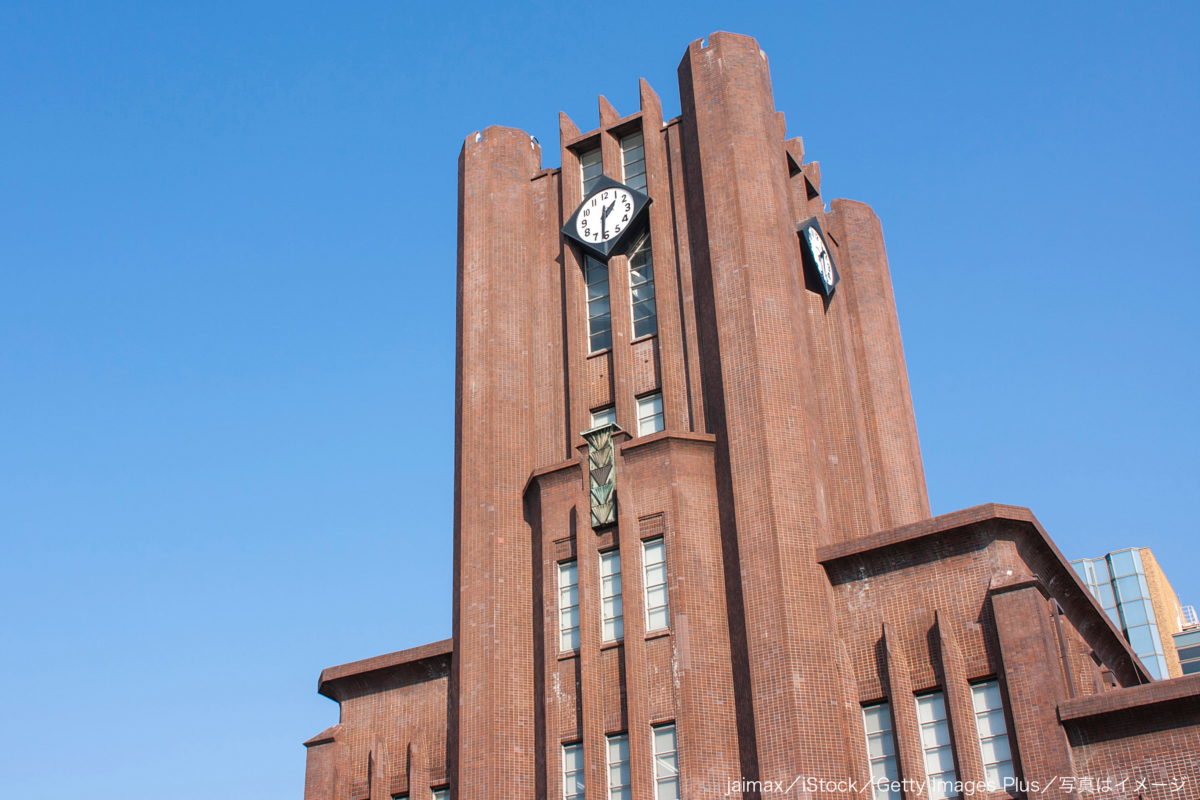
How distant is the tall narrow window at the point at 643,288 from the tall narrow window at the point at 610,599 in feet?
19.9

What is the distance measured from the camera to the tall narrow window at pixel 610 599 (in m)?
30.2

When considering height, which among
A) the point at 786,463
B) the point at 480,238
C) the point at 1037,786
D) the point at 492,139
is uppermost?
the point at 492,139

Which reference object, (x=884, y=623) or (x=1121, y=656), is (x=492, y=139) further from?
(x=1121, y=656)

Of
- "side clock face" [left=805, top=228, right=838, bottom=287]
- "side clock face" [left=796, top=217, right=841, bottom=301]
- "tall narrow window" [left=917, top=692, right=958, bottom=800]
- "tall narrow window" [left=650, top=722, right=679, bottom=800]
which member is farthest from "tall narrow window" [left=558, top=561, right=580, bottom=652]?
"side clock face" [left=805, top=228, right=838, bottom=287]

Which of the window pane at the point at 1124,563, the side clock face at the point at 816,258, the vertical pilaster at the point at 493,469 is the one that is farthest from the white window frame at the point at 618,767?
the window pane at the point at 1124,563

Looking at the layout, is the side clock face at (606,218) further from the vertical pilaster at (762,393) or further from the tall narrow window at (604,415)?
the tall narrow window at (604,415)

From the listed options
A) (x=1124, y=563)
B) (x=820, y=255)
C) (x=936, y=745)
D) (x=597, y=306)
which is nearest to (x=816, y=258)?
(x=820, y=255)

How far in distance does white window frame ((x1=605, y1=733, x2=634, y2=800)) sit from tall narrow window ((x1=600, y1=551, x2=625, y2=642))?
2105 millimetres

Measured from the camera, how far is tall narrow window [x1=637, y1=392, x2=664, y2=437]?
33125 mm

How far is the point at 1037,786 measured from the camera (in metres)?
25.2

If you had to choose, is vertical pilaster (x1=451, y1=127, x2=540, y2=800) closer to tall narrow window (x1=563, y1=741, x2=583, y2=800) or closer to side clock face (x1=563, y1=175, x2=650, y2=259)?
tall narrow window (x1=563, y1=741, x2=583, y2=800)

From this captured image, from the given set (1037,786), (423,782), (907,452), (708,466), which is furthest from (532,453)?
(1037,786)

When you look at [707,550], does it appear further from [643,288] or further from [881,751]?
[643,288]

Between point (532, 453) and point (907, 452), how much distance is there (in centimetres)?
1049
